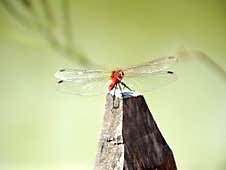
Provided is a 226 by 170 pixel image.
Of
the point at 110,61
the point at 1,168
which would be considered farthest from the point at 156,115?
the point at 1,168

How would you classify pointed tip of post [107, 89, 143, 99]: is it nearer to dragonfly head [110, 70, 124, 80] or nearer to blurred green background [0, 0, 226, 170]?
dragonfly head [110, 70, 124, 80]

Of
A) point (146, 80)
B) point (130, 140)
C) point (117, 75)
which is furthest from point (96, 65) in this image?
point (130, 140)

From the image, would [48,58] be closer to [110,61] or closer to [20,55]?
[20,55]

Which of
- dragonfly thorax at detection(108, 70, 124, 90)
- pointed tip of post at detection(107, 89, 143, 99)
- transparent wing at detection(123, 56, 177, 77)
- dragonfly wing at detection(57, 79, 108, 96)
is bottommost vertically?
pointed tip of post at detection(107, 89, 143, 99)

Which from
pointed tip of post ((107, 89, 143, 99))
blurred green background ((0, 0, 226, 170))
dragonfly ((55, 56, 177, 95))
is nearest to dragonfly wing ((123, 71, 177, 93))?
dragonfly ((55, 56, 177, 95))

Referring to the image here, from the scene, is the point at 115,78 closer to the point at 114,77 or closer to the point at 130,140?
the point at 114,77

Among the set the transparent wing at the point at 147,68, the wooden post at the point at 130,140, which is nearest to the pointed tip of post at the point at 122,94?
the wooden post at the point at 130,140
